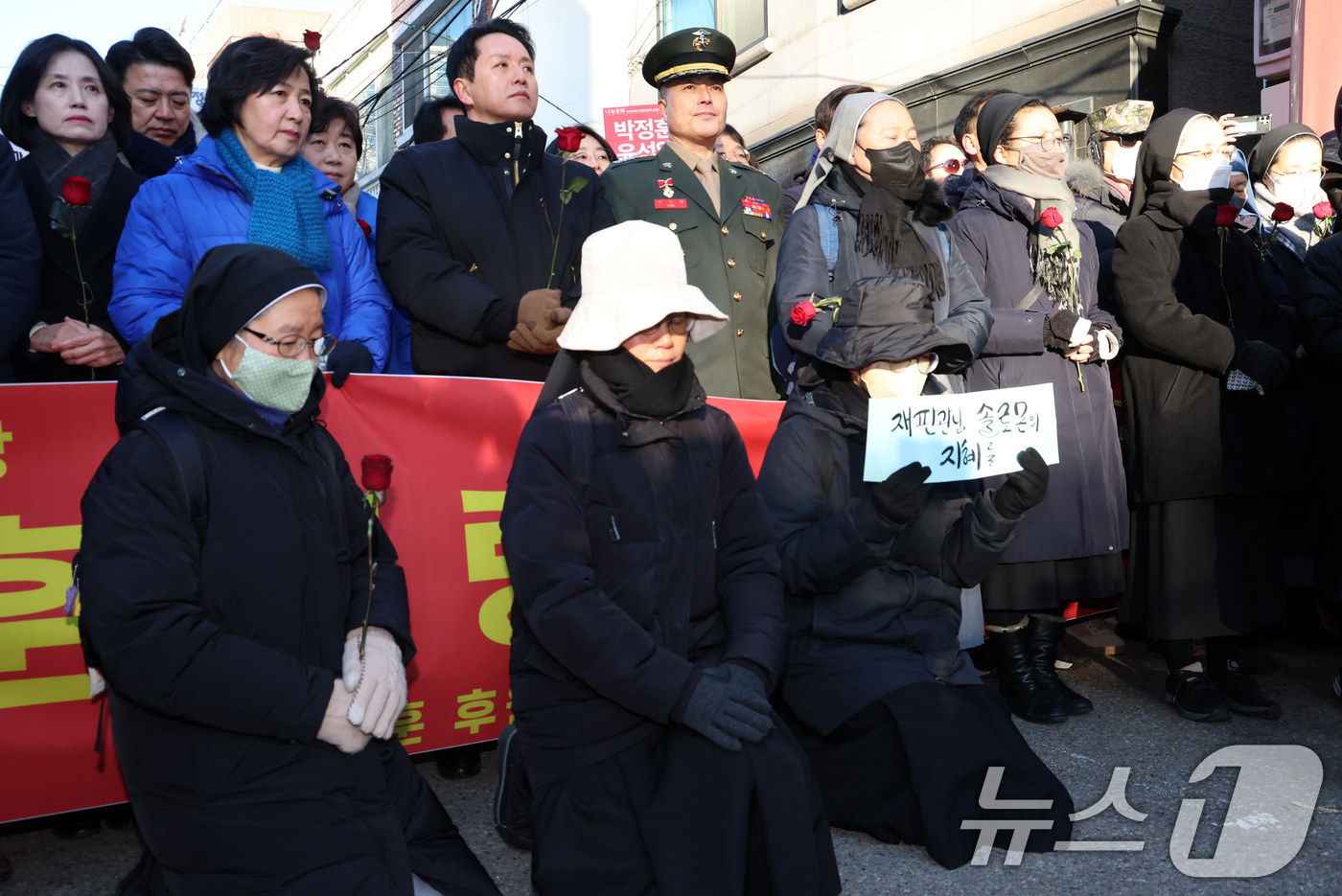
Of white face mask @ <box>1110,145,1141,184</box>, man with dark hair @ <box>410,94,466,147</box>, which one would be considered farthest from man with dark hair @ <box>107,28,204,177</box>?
white face mask @ <box>1110,145,1141,184</box>

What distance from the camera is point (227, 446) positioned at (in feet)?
7.98

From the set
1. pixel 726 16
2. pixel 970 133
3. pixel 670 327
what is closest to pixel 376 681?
pixel 670 327

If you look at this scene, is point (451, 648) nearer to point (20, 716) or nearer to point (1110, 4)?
point (20, 716)

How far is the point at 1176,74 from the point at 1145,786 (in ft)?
27.3

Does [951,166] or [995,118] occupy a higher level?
[951,166]

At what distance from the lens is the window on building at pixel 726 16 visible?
15.7 meters

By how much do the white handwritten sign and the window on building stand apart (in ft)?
42.1

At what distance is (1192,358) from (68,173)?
4.17 m

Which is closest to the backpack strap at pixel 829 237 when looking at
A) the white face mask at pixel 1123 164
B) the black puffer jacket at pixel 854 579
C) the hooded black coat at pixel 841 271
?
the hooded black coat at pixel 841 271

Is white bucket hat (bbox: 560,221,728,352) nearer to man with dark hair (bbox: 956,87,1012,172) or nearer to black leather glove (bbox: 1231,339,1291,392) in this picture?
black leather glove (bbox: 1231,339,1291,392)

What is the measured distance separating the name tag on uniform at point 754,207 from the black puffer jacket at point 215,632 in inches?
104

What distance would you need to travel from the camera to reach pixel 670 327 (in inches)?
113

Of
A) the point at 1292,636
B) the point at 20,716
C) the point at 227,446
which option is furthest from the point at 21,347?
the point at 1292,636
